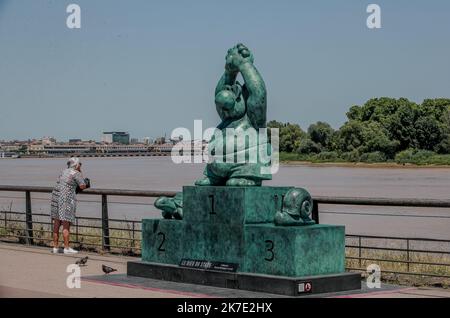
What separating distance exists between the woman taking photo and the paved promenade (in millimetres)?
1347

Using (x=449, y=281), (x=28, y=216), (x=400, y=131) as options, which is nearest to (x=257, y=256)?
(x=449, y=281)

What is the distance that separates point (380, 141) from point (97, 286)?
272ft

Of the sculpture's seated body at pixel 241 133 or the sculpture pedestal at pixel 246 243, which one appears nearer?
the sculpture pedestal at pixel 246 243

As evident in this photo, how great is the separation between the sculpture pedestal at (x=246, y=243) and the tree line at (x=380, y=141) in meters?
77.5

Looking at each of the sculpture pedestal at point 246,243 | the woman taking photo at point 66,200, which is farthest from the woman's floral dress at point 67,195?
the sculpture pedestal at point 246,243

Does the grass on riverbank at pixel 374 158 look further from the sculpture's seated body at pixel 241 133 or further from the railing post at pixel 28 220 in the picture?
the sculpture's seated body at pixel 241 133

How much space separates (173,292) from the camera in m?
10.8

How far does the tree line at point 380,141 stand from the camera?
9281 cm

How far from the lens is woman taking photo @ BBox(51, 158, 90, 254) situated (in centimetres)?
1520

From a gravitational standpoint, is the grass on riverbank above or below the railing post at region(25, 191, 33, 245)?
below

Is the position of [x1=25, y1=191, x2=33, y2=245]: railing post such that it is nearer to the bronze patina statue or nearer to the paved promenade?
the paved promenade

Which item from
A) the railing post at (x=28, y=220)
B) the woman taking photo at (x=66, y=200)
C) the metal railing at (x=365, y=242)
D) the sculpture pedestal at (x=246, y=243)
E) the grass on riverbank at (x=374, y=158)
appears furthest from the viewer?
the grass on riverbank at (x=374, y=158)

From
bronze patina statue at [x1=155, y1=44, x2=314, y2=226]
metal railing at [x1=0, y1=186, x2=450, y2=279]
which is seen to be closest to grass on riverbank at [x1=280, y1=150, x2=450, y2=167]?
metal railing at [x1=0, y1=186, x2=450, y2=279]
